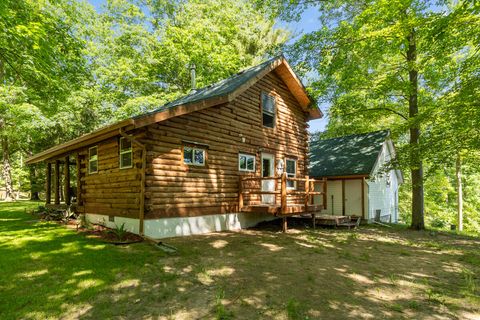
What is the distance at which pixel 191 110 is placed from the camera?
8773 millimetres

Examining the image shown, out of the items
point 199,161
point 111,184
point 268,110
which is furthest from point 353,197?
point 111,184

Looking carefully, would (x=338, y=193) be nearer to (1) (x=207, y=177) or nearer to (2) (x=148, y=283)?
(1) (x=207, y=177)

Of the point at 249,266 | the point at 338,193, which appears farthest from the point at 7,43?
the point at 338,193

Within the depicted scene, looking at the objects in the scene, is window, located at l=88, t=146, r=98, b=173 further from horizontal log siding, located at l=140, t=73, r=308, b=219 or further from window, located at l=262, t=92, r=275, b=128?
window, located at l=262, t=92, r=275, b=128

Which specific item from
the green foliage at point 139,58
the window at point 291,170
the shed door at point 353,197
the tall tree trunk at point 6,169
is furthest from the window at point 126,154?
the tall tree trunk at point 6,169

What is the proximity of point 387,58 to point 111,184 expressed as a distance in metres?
15.8

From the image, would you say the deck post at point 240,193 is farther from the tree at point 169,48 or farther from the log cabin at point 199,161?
the tree at point 169,48

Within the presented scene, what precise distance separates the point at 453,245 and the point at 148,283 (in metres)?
9.88

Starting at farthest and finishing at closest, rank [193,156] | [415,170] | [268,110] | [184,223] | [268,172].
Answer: [415,170] < [268,110] < [268,172] < [193,156] < [184,223]

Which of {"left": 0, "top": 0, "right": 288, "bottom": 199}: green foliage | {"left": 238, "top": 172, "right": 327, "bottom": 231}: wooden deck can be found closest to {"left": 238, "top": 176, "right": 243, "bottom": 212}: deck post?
{"left": 238, "top": 172, "right": 327, "bottom": 231}: wooden deck

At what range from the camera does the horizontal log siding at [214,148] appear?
27.8ft

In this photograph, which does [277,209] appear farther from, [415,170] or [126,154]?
[415,170]

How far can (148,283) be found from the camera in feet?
16.1

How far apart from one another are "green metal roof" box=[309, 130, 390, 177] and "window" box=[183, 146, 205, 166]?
8.97 m
